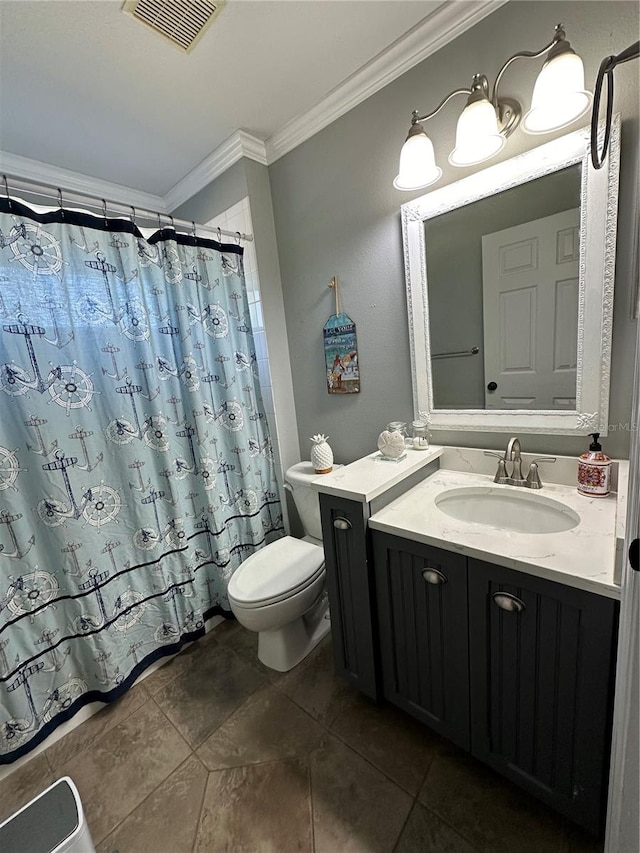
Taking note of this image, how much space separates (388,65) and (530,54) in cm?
61

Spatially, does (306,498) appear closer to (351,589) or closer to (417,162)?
(351,589)

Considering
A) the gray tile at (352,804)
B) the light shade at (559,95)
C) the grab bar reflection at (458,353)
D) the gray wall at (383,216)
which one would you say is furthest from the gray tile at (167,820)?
the light shade at (559,95)

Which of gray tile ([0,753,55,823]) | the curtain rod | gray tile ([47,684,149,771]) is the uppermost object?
the curtain rod

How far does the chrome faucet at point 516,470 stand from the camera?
3.82 feet

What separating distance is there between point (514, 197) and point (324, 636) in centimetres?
196

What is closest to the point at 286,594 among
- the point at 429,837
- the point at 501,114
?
the point at 429,837

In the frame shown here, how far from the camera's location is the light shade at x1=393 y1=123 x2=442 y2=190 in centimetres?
115

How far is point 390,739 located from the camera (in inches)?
46.5

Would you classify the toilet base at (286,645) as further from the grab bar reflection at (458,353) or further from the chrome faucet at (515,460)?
the grab bar reflection at (458,353)

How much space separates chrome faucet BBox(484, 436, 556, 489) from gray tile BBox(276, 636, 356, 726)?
1028mm

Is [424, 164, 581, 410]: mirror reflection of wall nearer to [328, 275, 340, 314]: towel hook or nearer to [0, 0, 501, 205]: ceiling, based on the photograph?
[328, 275, 340, 314]: towel hook

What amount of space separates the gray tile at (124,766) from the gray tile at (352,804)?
0.51 metres

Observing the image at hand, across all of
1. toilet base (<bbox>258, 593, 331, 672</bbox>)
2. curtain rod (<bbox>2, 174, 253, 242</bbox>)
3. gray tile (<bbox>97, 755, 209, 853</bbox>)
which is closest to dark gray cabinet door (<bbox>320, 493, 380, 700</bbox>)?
toilet base (<bbox>258, 593, 331, 672</bbox>)

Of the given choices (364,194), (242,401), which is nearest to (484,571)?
(242,401)
